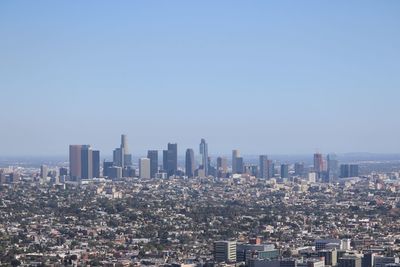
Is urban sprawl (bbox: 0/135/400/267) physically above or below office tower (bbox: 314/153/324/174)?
below

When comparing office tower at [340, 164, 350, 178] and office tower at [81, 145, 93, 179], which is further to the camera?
office tower at [340, 164, 350, 178]

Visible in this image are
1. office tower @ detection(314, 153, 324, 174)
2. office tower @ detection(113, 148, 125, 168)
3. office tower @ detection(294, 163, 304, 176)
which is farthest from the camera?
office tower @ detection(294, 163, 304, 176)

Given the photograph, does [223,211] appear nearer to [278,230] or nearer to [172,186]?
[278,230]

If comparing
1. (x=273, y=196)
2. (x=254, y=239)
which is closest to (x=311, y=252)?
(x=254, y=239)

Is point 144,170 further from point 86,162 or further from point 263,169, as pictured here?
point 263,169

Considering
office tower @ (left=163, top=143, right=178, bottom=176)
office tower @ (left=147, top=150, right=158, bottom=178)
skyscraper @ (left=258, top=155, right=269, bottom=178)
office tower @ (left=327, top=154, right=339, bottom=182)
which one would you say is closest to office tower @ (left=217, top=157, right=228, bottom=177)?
skyscraper @ (left=258, top=155, right=269, bottom=178)

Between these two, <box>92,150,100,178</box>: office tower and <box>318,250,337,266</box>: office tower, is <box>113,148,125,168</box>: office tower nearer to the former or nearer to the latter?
<box>92,150,100,178</box>: office tower

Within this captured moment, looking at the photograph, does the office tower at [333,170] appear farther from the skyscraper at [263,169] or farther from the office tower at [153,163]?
the office tower at [153,163]
